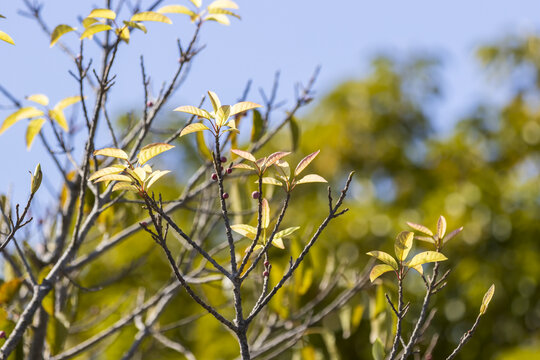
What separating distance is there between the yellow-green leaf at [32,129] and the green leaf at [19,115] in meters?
0.06

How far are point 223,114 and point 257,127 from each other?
0.85m

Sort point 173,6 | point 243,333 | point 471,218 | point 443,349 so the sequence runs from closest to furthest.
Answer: point 243,333 → point 173,6 → point 443,349 → point 471,218

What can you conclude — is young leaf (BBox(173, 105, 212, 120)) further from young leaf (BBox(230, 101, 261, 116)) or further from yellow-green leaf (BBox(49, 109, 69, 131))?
yellow-green leaf (BBox(49, 109, 69, 131))

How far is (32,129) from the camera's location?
1.69 m

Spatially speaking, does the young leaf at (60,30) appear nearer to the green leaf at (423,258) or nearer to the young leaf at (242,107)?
the young leaf at (242,107)

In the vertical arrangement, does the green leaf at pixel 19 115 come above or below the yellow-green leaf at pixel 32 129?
above

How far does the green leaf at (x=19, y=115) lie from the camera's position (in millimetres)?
1586

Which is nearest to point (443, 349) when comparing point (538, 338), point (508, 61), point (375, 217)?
point (538, 338)

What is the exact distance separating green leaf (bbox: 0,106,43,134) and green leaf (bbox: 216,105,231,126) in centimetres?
82

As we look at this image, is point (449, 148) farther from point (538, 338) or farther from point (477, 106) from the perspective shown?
point (538, 338)

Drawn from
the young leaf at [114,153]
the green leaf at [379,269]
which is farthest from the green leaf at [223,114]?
the green leaf at [379,269]

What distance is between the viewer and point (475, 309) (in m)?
4.77

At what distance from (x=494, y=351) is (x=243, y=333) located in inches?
182

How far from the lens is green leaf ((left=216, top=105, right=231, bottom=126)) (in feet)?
3.38
